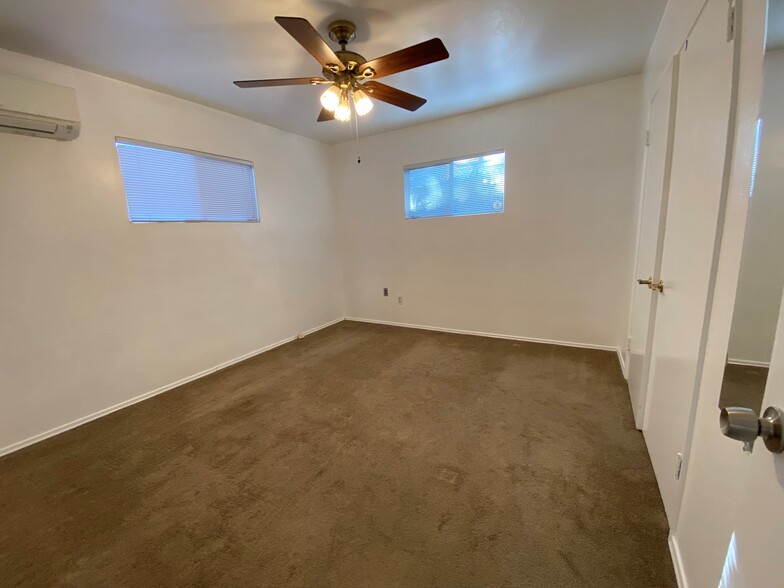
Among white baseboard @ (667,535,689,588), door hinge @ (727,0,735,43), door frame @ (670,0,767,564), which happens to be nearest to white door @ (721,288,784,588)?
door frame @ (670,0,767,564)

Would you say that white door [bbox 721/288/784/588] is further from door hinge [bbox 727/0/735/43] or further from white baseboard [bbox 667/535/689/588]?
door hinge [bbox 727/0/735/43]

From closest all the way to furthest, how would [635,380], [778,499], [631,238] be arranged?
1. [778,499]
2. [635,380]
3. [631,238]

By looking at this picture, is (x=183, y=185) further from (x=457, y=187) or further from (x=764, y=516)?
(x=764, y=516)

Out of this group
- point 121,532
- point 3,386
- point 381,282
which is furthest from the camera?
point 381,282

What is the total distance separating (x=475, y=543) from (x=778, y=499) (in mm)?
1207

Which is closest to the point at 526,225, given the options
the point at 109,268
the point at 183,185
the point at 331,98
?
the point at 331,98

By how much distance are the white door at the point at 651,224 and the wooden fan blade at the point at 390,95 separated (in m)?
1.41

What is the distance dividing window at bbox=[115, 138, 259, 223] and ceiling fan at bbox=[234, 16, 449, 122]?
1.38 metres

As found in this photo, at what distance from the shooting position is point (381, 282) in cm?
458


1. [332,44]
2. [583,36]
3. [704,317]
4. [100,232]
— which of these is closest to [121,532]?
[100,232]

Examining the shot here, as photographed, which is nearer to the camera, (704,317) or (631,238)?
(704,317)

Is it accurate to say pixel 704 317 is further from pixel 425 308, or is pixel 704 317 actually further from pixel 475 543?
pixel 425 308

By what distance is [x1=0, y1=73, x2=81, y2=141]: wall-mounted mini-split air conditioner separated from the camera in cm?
194

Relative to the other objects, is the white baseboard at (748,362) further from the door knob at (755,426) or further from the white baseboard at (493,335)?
the white baseboard at (493,335)
